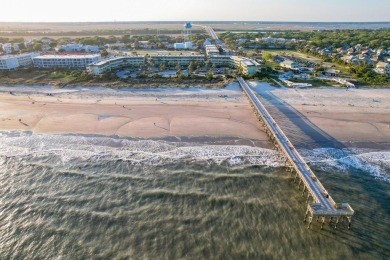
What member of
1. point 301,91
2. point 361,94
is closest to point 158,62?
point 301,91

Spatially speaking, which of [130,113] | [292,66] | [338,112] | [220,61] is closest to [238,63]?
[220,61]

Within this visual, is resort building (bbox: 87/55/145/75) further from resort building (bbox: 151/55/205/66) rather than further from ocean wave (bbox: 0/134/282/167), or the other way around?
ocean wave (bbox: 0/134/282/167)

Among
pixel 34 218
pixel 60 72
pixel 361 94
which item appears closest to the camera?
pixel 34 218

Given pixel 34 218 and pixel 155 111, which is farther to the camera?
pixel 155 111

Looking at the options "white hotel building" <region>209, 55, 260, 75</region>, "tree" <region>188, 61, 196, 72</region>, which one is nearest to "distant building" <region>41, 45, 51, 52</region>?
"tree" <region>188, 61, 196, 72</region>

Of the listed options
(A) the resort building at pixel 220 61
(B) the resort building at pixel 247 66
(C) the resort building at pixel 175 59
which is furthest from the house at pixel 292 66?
(C) the resort building at pixel 175 59

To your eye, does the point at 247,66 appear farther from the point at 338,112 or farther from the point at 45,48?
the point at 45,48

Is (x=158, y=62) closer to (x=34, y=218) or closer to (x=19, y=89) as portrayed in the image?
(x=19, y=89)
